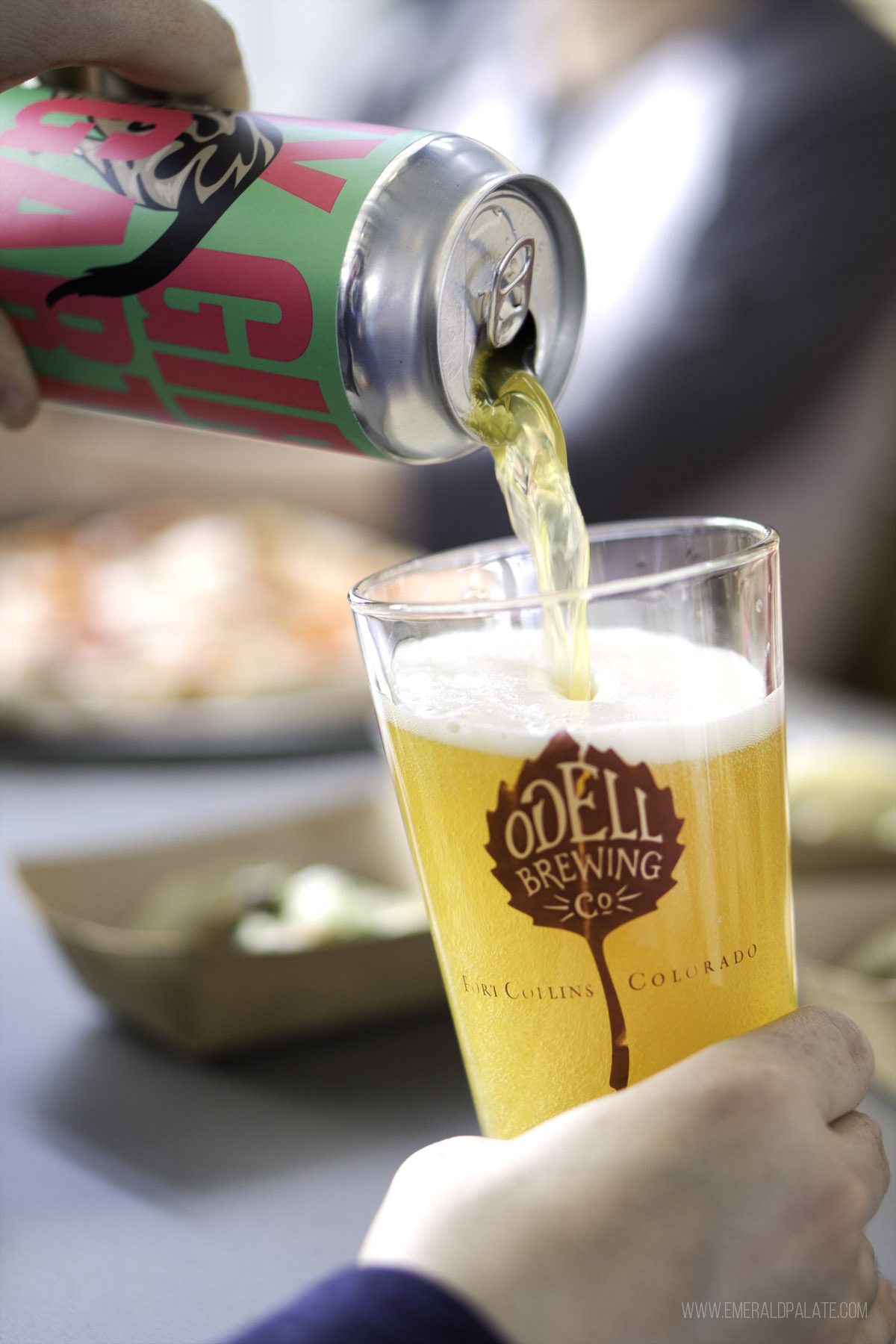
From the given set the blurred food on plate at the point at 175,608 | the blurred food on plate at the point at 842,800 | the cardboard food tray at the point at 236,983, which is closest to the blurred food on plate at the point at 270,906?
the cardboard food tray at the point at 236,983

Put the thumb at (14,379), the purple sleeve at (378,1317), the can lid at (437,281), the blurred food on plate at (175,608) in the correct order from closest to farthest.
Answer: the purple sleeve at (378,1317), the can lid at (437,281), the thumb at (14,379), the blurred food on plate at (175,608)

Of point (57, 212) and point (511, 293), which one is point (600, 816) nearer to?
point (511, 293)

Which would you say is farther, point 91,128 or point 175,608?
point 175,608

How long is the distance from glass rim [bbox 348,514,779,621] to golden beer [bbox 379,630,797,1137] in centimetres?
2

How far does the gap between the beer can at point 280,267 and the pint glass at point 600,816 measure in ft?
0.35

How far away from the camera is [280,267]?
0.51 meters

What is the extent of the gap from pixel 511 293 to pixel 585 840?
9.7 inches

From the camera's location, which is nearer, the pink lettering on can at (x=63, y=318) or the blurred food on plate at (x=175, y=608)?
the pink lettering on can at (x=63, y=318)

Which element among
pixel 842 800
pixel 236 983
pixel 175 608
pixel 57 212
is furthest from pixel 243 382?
pixel 175 608

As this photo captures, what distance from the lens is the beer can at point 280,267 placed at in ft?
Answer: 1.61

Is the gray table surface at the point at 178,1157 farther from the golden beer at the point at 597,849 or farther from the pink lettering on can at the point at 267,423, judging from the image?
the pink lettering on can at the point at 267,423

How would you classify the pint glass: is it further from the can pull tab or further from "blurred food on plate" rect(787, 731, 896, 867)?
"blurred food on plate" rect(787, 731, 896, 867)

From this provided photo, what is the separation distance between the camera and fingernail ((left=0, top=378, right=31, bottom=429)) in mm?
636

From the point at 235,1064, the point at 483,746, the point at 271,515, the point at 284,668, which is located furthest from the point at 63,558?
the point at 483,746
